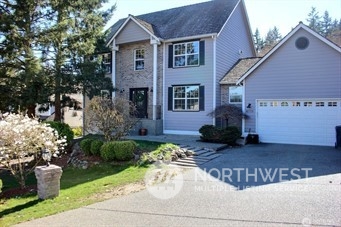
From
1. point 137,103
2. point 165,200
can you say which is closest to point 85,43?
point 137,103

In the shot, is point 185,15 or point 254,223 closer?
point 254,223

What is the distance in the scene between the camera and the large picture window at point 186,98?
61.5ft

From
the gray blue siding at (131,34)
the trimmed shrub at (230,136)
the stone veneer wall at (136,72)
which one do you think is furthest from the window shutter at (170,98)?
the trimmed shrub at (230,136)

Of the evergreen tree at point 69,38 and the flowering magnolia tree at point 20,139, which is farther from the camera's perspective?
the evergreen tree at point 69,38

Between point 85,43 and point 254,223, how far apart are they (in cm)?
1560

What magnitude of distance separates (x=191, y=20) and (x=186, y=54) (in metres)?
2.99

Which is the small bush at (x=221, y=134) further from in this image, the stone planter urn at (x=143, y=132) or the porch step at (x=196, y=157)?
the stone planter urn at (x=143, y=132)

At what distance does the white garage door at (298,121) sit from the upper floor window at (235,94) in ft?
6.01

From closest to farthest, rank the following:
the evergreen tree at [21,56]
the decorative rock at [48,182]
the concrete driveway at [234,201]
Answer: the concrete driveway at [234,201], the decorative rock at [48,182], the evergreen tree at [21,56]

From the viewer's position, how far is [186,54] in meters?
19.4

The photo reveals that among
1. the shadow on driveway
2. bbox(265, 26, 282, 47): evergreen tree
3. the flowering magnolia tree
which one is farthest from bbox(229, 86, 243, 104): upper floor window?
bbox(265, 26, 282, 47): evergreen tree

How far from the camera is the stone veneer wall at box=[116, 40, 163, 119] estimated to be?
2042 cm

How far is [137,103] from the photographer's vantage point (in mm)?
21391

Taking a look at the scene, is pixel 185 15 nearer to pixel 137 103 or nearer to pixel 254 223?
pixel 137 103
